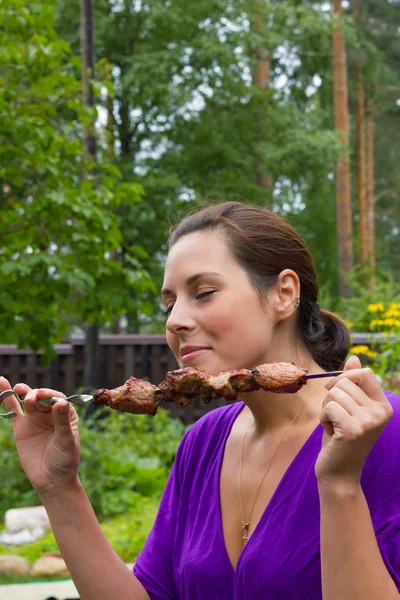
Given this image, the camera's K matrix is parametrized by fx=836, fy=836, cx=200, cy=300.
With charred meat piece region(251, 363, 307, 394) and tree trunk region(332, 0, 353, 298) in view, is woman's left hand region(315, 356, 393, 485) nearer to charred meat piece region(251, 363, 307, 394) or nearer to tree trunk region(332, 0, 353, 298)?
charred meat piece region(251, 363, 307, 394)

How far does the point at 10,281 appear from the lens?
6.10m

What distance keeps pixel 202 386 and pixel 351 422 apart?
0.50m

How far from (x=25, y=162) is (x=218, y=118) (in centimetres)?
1249

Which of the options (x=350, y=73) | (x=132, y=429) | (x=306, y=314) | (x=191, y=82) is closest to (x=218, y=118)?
(x=191, y=82)

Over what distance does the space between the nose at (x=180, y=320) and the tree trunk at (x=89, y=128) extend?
16.0 ft

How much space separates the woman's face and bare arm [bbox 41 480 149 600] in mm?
489

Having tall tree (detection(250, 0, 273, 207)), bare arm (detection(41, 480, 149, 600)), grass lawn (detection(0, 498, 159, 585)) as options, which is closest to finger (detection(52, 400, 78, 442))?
bare arm (detection(41, 480, 149, 600))

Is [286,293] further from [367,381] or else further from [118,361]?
[118,361]

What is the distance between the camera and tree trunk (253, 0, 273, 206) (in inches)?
707

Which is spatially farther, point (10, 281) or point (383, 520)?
point (10, 281)


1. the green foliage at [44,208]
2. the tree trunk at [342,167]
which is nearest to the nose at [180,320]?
the green foliage at [44,208]

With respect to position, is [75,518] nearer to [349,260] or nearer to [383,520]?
[383,520]

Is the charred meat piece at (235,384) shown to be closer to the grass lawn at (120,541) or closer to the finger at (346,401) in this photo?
the finger at (346,401)

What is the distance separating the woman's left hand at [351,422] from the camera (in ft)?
5.14
